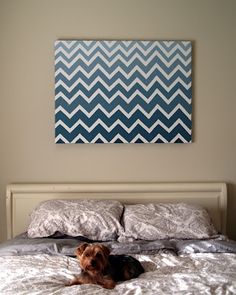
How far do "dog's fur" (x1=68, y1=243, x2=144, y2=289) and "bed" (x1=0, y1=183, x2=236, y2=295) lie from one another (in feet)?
0.14

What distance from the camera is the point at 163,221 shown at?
2.47m

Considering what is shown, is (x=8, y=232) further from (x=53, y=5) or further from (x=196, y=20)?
(x=196, y=20)

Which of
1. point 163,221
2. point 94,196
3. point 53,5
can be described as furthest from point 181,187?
point 53,5

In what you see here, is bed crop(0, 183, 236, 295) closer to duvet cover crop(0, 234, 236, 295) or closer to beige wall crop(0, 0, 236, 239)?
duvet cover crop(0, 234, 236, 295)

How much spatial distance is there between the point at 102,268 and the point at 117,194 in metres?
1.18

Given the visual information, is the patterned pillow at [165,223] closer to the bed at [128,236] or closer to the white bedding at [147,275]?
the bed at [128,236]

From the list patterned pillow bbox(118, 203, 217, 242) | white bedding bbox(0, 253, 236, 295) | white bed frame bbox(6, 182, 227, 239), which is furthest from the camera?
white bed frame bbox(6, 182, 227, 239)

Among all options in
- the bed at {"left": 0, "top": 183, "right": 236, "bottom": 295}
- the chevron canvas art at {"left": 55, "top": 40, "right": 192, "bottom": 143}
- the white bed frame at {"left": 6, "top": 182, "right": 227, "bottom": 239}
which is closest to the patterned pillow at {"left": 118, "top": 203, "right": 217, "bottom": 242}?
the bed at {"left": 0, "top": 183, "right": 236, "bottom": 295}

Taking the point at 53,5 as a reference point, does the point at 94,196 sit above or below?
below

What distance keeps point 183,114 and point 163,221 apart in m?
0.90

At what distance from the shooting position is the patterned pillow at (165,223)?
240 cm

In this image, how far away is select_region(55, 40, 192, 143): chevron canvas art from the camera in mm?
2846

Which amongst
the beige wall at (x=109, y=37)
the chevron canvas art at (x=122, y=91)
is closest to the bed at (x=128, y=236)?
the beige wall at (x=109, y=37)

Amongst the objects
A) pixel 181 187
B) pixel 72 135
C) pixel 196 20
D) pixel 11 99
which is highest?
pixel 196 20
